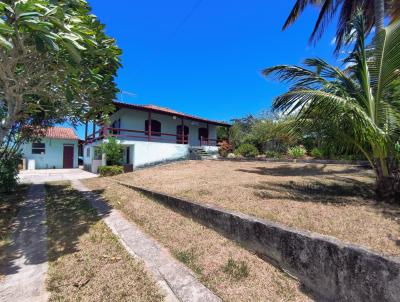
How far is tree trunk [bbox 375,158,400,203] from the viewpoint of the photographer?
16.1 ft

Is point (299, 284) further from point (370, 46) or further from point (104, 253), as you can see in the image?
point (370, 46)

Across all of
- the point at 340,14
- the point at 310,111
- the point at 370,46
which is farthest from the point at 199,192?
the point at 340,14

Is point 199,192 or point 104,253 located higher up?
point 199,192

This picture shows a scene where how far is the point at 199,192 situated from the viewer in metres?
6.05

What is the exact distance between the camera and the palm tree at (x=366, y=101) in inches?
184

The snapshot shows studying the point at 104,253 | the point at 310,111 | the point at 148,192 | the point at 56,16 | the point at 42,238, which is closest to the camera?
the point at 56,16

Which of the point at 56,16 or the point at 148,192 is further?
the point at 148,192

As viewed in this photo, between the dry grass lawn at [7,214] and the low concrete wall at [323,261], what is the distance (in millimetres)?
3578

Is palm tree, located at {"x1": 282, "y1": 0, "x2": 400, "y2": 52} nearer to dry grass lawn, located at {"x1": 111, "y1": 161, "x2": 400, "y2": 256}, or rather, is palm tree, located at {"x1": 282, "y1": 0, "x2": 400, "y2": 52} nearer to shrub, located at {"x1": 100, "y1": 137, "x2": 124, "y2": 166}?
dry grass lawn, located at {"x1": 111, "y1": 161, "x2": 400, "y2": 256}

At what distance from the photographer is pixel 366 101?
198 inches

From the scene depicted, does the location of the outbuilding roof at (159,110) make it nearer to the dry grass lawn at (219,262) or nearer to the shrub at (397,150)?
the dry grass lawn at (219,262)

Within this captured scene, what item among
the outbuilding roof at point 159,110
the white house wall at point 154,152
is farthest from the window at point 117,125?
the white house wall at point 154,152

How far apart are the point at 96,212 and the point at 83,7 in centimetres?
461

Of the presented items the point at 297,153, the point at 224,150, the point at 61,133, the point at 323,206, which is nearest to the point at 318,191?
the point at 323,206
